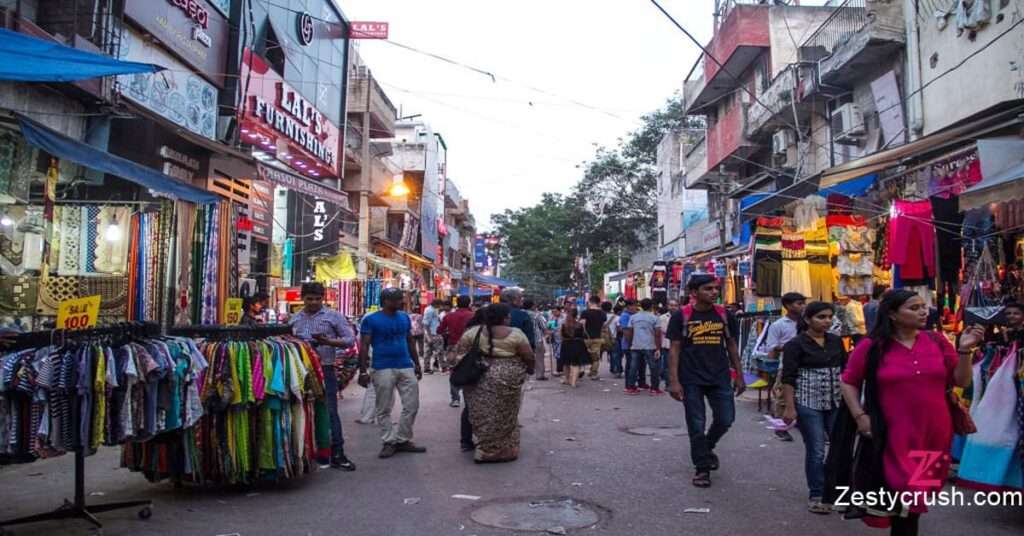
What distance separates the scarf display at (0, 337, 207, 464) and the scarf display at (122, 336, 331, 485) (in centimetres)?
59

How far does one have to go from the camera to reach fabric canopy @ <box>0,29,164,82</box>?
594 centimetres

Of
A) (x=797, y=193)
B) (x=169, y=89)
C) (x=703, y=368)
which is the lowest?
(x=703, y=368)

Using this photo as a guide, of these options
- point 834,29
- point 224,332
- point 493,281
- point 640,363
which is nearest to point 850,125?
point 834,29

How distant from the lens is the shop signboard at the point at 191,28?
11320mm

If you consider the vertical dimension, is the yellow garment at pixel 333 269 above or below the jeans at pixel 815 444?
above

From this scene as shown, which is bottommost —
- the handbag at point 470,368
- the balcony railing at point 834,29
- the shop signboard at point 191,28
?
the handbag at point 470,368

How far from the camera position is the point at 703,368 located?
6441 millimetres

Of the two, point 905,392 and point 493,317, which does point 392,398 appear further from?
point 905,392

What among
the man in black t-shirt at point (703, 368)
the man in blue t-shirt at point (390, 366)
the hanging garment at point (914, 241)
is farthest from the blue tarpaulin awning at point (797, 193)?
the man in blue t-shirt at point (390, 366)

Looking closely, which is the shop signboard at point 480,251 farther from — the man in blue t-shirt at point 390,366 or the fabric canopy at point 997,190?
the fabric canopy at point 997,190

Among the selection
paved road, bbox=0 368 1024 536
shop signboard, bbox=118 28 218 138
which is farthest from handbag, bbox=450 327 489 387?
shop signboard, bbox=118 28 218 138

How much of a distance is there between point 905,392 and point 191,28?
496 inches

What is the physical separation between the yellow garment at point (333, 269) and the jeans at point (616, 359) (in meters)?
6.77

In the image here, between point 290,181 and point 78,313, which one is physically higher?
point 290,181
